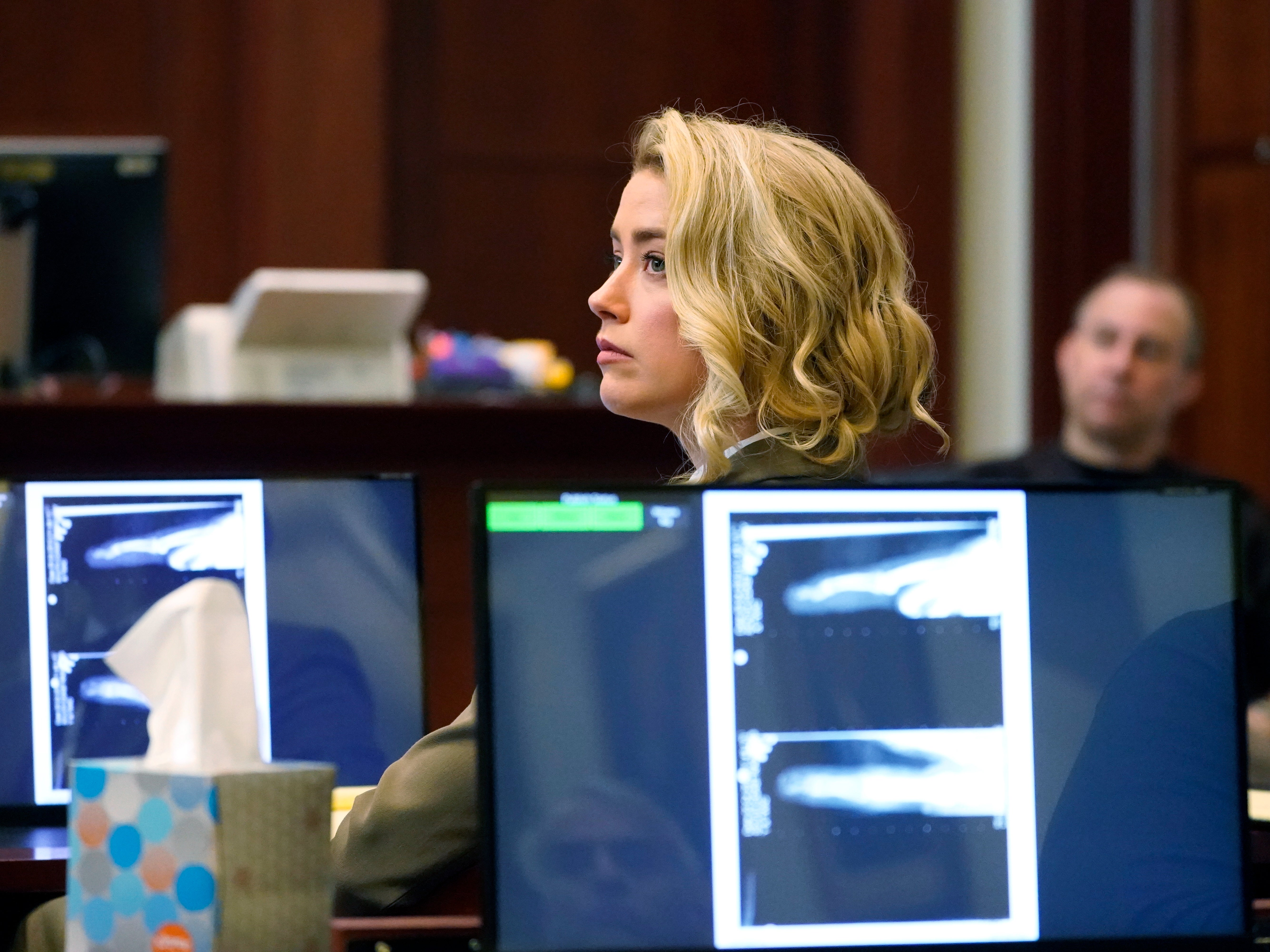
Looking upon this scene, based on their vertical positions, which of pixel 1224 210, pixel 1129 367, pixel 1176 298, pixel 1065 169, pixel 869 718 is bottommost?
pixel 869 718

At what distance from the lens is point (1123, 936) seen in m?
0.87

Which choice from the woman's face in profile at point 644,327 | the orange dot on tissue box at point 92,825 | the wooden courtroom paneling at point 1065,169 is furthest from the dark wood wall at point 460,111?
the orange dot on tissue box at point 92,825

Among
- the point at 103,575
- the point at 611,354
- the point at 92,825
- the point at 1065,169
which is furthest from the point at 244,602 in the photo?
the point at 1065,169

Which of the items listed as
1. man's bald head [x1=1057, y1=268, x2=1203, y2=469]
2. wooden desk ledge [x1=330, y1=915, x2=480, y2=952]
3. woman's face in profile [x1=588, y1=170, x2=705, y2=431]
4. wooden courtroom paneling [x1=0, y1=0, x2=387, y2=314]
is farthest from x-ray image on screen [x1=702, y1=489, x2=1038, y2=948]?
wooden courtroom paneling [x1=0, y1=0, x2=387, y2=314]

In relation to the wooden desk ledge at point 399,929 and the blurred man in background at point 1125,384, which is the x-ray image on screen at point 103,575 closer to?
the wooden desk ledge at point 399,929

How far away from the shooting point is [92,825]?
2.91ft

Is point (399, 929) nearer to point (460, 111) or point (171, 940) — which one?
point (171, 940)

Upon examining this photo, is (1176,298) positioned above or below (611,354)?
above

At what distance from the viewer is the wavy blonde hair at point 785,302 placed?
1196mm

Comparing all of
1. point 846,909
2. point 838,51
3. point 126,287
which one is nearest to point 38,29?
point 126,287

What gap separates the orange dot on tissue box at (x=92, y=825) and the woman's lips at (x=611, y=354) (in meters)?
0.57

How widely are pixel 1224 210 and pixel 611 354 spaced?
274 centimetres

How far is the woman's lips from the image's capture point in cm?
131

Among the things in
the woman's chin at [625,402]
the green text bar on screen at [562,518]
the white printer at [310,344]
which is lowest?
the green text bar on screen at [562,518]
